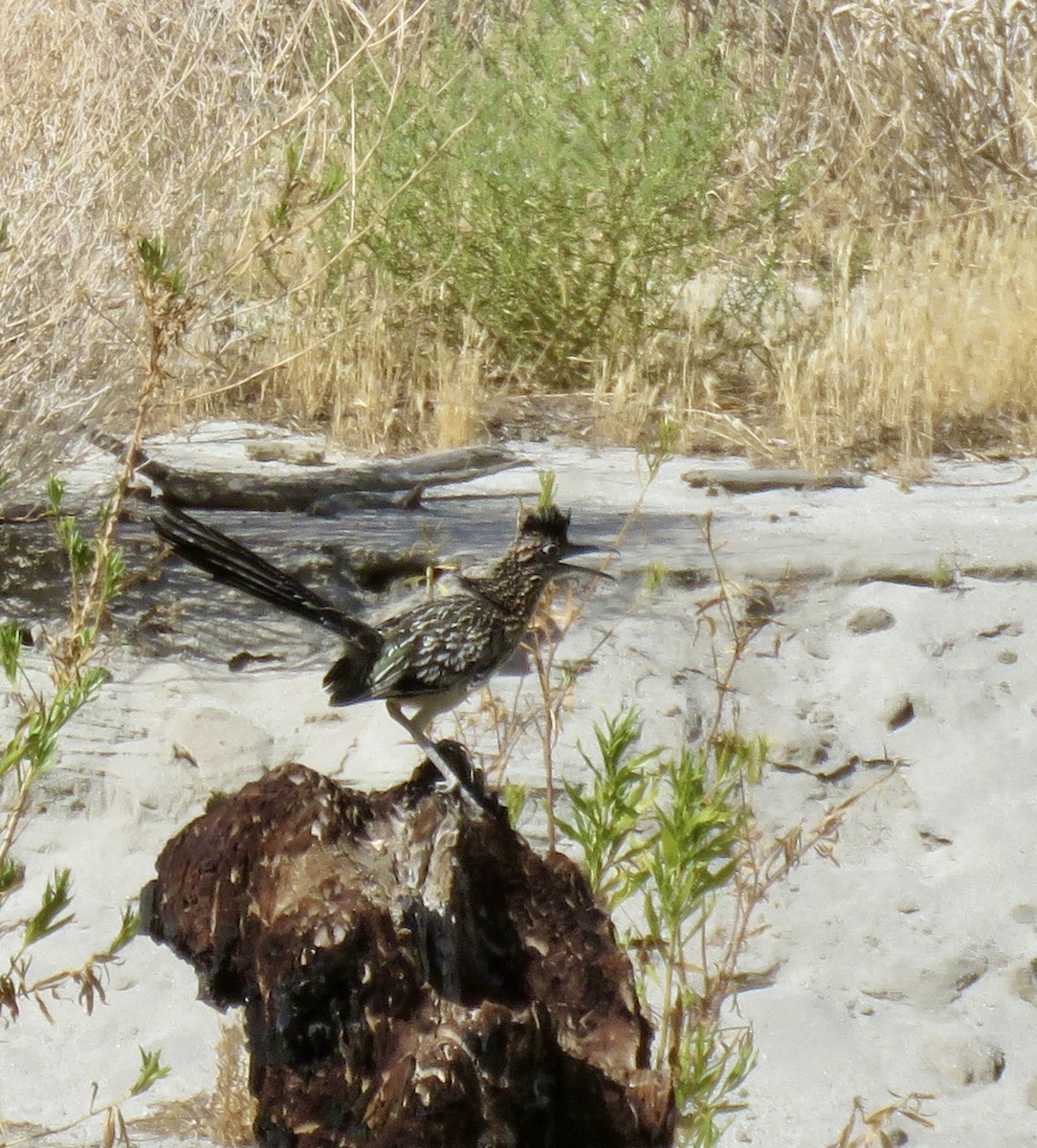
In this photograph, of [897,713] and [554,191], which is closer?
[897,713]

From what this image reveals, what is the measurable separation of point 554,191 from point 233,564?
5.58 metres

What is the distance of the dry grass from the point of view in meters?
5.14

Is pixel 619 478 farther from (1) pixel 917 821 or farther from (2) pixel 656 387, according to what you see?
(1) pixel 917 821

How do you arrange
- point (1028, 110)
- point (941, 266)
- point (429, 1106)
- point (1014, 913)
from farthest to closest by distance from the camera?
point (1028, 110)
point (941, 266)
point (1014, 913)
point (429, 1106)

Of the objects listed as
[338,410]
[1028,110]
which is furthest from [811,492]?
[1028,110]

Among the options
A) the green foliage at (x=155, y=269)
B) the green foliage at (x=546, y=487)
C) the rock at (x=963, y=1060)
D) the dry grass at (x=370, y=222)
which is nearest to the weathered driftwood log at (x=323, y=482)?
the dry grass at (x=370, y=222)

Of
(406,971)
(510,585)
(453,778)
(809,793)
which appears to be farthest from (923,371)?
(406,971)

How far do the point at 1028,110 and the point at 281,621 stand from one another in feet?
23.1

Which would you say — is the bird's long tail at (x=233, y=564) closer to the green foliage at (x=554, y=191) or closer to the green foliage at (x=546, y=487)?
the green foliage at (x=546, y=487)

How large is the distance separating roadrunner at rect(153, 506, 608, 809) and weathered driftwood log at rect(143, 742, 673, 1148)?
47 cm

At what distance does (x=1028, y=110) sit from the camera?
426 inches

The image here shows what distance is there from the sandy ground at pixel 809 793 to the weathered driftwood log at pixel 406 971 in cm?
175

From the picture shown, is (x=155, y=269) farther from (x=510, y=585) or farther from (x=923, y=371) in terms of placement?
(x=923, y=371)

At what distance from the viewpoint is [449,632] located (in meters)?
3.30
